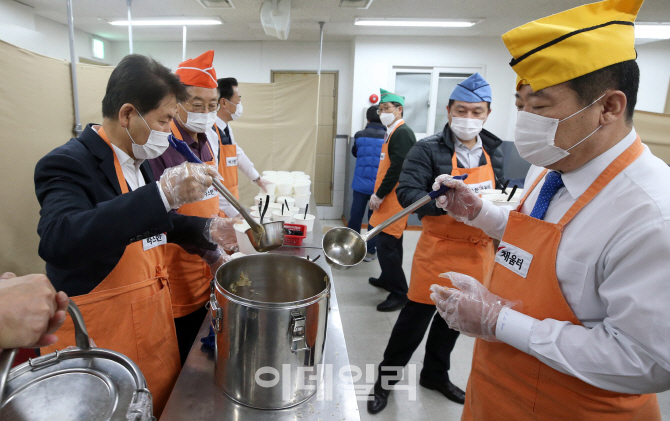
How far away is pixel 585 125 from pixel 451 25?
14.0 ft

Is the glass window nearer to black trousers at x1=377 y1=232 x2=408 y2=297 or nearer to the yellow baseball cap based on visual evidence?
black trousers at x1=377 y1=232 x2=408 y2=297

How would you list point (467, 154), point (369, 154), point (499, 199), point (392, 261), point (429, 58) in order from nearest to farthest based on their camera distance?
point (499, 199), point (467, 154), point (392, 261), point (369, 154), point (429, 58)

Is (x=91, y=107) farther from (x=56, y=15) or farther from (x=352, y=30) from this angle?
(x=352, y=30)

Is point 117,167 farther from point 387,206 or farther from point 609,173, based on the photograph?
point 387,206

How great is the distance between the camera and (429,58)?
504 cm

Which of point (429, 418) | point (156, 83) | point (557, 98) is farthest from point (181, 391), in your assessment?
point (429, 418)

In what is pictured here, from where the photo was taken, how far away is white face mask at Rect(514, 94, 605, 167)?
0.86 m

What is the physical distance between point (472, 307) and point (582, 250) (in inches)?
11.5

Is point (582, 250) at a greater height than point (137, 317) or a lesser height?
greater

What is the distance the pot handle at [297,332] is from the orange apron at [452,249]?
46.7 inches

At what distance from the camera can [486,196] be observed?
69.2 inches

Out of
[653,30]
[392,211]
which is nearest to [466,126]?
[392,211]

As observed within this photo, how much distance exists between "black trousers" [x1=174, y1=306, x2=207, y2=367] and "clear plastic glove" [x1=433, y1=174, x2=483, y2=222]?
1212 mm

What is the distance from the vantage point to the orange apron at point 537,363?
0.82m
